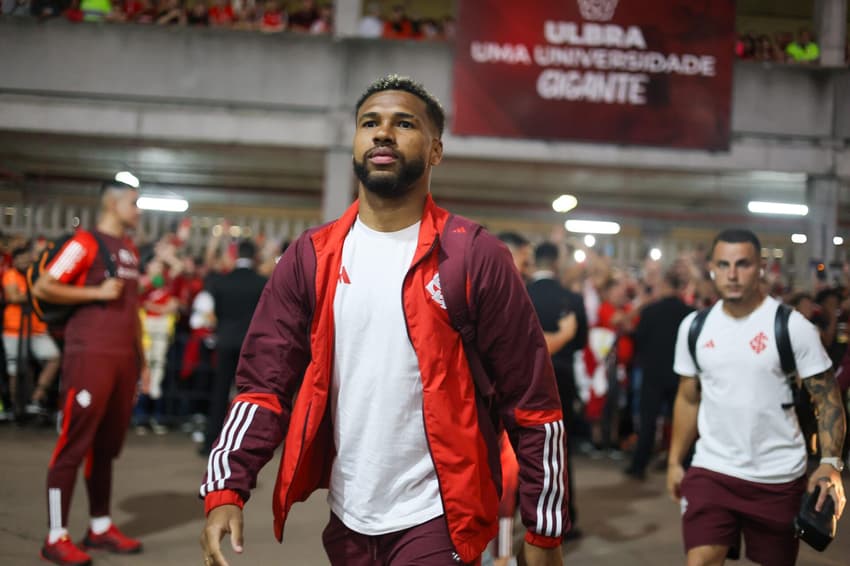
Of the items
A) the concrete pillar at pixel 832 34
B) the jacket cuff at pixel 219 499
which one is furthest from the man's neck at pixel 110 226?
the concrete pillar at pixel 832 34

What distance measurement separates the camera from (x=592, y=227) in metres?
15.0

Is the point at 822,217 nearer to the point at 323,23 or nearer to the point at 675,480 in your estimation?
the point at 323,23

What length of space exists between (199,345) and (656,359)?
19.6 feet

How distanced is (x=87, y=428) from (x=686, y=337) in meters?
3.73

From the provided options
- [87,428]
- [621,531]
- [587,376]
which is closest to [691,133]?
[587,376]

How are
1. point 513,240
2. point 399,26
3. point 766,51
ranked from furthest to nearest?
point 766,51 → point 399,26 → point 513,240

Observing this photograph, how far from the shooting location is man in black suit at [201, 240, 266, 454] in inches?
327

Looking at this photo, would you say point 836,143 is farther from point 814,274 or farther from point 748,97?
point 814,274

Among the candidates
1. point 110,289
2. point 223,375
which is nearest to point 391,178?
point 110,289

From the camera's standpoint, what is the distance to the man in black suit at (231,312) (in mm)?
8305

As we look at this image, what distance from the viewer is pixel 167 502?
679 centimetres

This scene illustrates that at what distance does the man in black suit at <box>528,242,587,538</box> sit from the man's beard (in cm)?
383

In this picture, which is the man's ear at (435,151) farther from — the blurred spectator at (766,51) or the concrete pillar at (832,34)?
the blurred spectator at (766,51)

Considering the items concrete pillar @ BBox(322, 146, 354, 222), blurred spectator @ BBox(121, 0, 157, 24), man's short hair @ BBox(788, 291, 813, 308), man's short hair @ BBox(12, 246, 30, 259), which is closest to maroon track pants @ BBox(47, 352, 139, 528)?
man's short hair @ BBox(12, 246, 30, 259)
